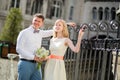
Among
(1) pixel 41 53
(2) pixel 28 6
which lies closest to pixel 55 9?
(2) pixel 28 6

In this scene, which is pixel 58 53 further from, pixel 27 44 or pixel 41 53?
pixel 27 44

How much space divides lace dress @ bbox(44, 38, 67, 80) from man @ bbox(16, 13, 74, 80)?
0.19m

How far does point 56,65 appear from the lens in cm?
560

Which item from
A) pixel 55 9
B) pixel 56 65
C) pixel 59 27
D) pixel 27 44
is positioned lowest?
pixel 56 65

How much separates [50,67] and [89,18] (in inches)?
1001

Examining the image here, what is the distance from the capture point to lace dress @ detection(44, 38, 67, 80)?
5.61 meters

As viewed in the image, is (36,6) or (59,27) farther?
(36,6)

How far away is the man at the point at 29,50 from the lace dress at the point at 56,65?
189mm

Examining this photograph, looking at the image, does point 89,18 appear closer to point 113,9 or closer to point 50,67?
point 113,9

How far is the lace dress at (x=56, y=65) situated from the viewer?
221 inches

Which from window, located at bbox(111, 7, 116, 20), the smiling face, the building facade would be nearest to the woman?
the smiling face

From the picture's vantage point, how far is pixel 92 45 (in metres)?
6.27

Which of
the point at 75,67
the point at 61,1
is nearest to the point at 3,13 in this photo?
the point at 61,1

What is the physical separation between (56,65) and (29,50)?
53 cm
